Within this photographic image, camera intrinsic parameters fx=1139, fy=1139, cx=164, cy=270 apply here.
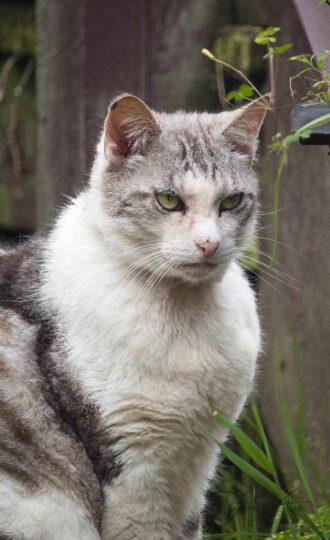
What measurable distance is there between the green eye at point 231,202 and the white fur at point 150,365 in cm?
30

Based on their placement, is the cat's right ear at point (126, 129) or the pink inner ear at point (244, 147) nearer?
the cat's right ear at point (126, 129)

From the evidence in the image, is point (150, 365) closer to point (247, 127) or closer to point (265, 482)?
point (265, 482)

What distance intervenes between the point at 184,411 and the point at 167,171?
31.8 inches

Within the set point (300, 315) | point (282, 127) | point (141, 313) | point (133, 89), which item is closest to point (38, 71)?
point (133, 89)

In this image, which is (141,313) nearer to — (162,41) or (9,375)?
(9,375)

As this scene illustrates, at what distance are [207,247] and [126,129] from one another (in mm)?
515

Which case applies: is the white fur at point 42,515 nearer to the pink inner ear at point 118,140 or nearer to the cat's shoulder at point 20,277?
the cat's shoulder at point 20,277

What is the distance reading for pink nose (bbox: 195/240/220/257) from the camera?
12.0 ft

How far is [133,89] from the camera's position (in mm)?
5492

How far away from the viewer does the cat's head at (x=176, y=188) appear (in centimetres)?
373

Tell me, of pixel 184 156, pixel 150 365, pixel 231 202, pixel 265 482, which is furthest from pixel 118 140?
pixel 265 482

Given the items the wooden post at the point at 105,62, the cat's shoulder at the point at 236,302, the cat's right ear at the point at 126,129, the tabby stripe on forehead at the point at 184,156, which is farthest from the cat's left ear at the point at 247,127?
the wooden post at the point at 105,62

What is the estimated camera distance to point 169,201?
12.4 ft

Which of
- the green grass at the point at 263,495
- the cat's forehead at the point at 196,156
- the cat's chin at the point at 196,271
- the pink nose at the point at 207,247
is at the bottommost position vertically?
the green grass at the point at 263,495
